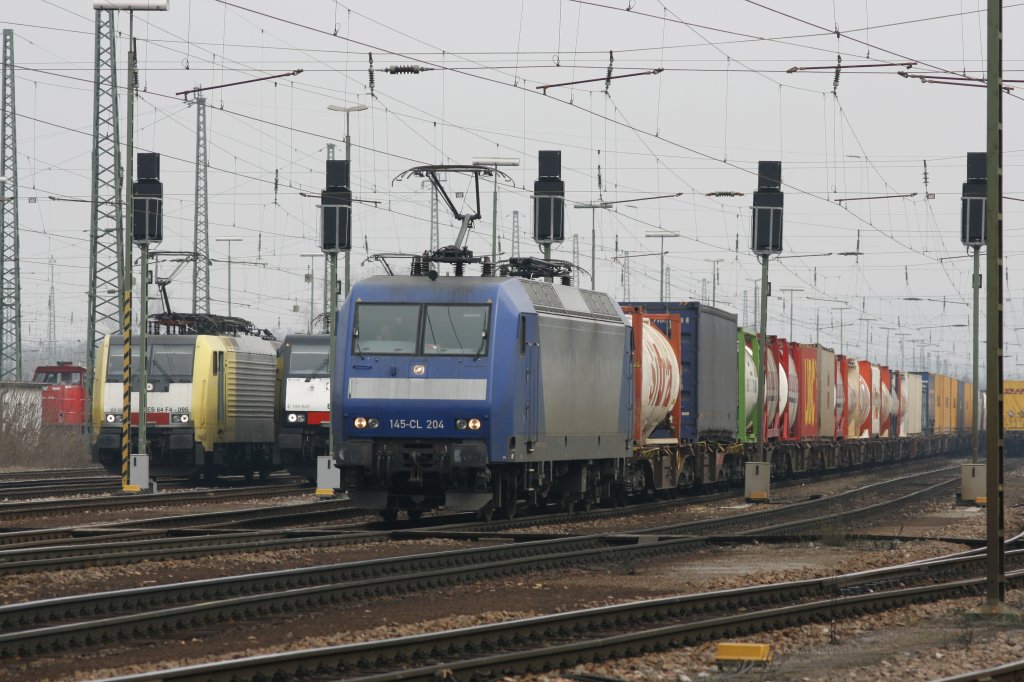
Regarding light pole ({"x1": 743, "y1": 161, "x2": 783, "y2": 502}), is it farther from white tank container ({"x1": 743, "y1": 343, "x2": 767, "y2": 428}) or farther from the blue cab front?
the blue cab front

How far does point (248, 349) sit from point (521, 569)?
812 inches

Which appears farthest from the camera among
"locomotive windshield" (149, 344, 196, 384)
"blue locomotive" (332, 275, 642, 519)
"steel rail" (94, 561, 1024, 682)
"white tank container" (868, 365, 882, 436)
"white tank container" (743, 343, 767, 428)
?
"white tank container" (868, 365, 882, 436)

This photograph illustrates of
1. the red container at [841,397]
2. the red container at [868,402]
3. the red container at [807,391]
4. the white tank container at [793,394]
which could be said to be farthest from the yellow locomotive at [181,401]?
the red container at [868,402]

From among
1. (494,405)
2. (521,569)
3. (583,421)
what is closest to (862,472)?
(583,421)

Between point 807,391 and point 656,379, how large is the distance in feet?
51.5

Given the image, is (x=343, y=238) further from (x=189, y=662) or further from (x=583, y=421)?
(x=189, y=662)

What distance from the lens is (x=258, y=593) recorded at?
1459 centimetres

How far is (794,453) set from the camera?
1698 inches

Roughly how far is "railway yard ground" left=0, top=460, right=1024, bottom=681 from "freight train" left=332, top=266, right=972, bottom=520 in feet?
3.51

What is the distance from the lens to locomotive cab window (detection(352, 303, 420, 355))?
21.9 meters

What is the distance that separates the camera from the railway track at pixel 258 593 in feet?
38.5

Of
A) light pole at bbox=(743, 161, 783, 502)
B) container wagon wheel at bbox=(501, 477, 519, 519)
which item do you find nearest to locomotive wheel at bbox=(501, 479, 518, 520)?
container wagon wheel at bbox=(501, 477, 519, 519)

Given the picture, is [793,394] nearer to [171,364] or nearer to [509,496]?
[171,364]

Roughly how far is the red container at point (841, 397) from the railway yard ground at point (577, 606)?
24673 mm
